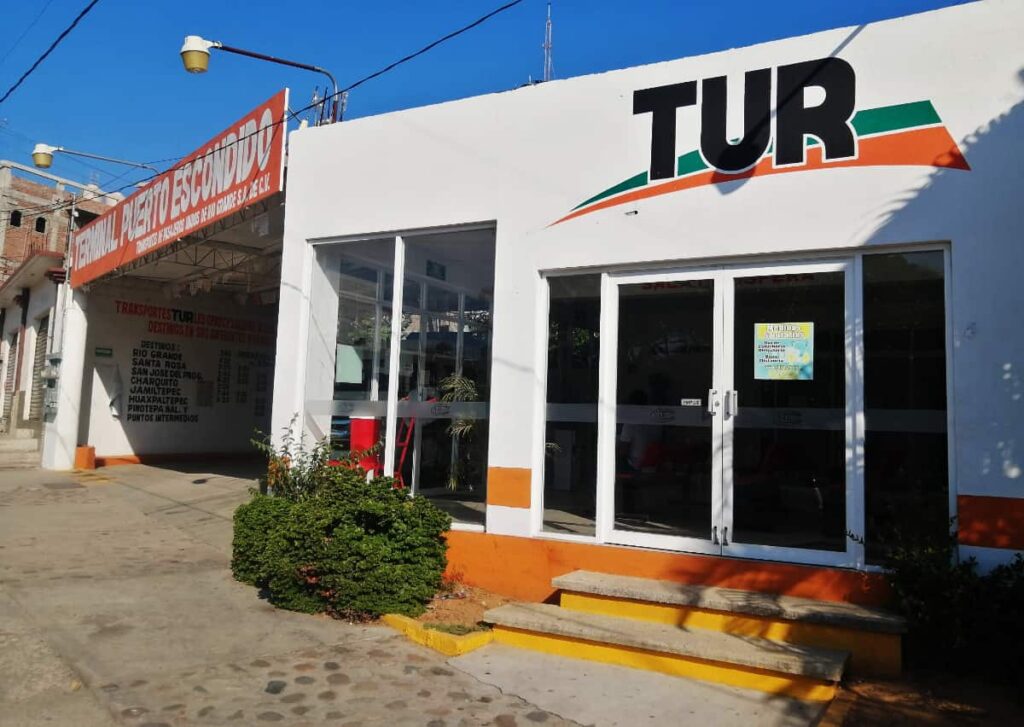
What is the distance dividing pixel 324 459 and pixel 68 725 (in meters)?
3.63

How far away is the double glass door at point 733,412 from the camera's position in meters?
5.50

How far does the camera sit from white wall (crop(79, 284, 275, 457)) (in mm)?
17062

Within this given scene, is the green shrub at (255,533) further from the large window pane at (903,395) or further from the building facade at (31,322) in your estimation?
the building facade at (31,322)

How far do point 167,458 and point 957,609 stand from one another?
1762 cm

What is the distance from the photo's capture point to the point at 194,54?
934cm

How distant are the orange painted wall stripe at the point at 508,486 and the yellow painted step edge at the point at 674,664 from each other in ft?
4.07

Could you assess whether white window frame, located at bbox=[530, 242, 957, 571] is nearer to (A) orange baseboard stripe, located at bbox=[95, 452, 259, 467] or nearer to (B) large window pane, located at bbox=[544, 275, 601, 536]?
(B) large window pane, located at bbox=[544, 275, 601, 536]

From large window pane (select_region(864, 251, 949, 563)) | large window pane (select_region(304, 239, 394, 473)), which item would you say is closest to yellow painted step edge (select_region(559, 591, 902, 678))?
large window pane (select_region(864, 251, 949, 563))

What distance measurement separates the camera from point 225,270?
1392 centimetres

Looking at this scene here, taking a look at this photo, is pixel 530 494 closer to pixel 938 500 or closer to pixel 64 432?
pixel 938 500

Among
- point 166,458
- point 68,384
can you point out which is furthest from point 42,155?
point 166,458

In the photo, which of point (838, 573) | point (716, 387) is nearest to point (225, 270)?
point (716, 387)

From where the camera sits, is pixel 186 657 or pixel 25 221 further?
pixel 25 221

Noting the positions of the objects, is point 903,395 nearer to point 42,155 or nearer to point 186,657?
point 186,657
